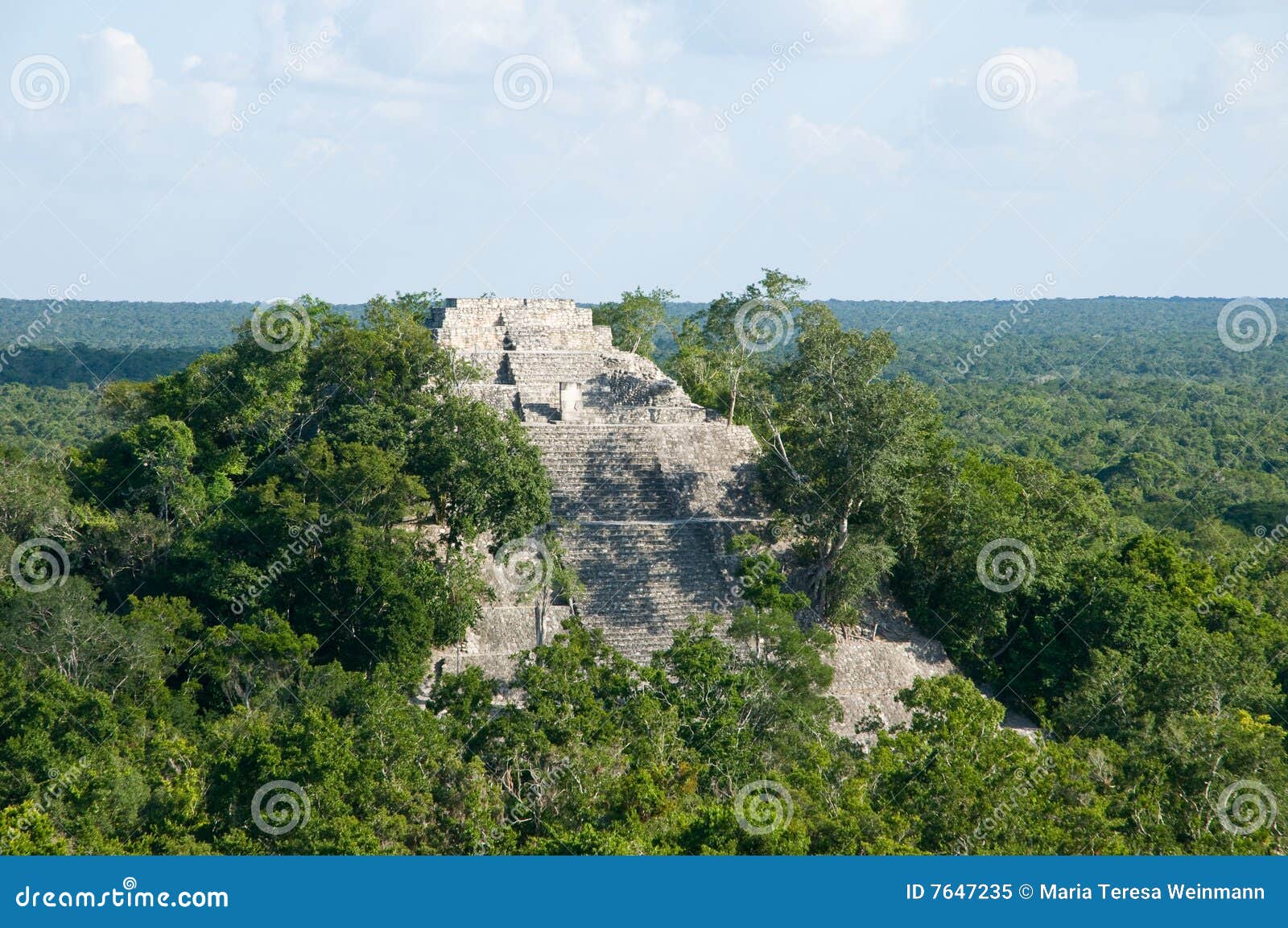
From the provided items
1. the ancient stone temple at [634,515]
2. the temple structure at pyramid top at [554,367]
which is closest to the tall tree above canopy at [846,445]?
the ancient stone temple at [634,515]

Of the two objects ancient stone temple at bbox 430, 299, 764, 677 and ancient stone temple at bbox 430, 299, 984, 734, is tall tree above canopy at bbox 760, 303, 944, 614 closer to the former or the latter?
ancient stone temple at bbox 430, 299, 984, 734

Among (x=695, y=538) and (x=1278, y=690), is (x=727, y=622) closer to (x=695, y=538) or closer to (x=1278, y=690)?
(x=695, y=538)

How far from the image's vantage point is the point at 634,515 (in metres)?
21.9

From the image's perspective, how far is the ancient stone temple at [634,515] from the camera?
65.2 feet

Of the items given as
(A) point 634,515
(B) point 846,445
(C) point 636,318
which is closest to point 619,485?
(A) point 634,515

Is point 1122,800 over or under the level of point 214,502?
under

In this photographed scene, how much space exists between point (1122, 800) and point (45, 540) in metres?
14.8

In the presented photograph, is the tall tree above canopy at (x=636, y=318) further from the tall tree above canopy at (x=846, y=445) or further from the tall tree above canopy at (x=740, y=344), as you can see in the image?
the tall tree above canopy at (x=846, y=445)

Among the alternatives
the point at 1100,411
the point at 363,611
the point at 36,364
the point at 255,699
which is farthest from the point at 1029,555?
the point at 36,364

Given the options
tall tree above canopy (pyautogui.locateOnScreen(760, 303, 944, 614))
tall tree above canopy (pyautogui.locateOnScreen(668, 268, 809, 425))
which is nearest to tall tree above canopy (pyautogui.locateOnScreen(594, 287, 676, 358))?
tall tree above canopy (pyautogui.locateOnScreen(668, 268, 809, 425))

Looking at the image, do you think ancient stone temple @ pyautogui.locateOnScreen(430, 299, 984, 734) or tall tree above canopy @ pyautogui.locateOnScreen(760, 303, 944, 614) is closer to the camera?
ancient stone temple @ pyautogui.locateOnScreen(430, 299, 984, 734)

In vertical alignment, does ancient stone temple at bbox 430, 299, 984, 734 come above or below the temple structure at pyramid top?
below

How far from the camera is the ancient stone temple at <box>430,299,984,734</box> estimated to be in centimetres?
1986

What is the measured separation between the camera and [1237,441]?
2534 inches
